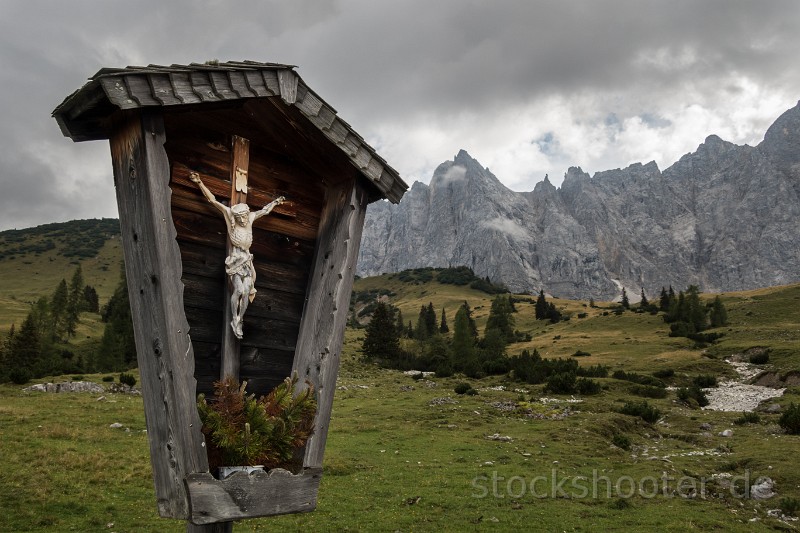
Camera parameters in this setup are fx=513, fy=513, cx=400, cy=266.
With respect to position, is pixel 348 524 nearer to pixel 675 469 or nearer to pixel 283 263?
pixel 283 263

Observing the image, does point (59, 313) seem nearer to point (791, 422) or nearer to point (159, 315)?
point (791, 422)

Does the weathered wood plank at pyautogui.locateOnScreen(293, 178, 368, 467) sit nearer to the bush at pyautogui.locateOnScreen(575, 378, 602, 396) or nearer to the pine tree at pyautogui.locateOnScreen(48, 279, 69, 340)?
the bush at pyautogui.locateOnScreen(575, 378, 602, 396)

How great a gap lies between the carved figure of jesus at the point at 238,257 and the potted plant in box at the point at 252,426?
0.79m

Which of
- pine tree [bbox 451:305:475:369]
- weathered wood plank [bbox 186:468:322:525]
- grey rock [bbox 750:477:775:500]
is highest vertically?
weathered wood plank [bbox 186:468:322:525]

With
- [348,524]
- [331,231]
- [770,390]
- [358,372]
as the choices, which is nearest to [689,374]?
[770,390]

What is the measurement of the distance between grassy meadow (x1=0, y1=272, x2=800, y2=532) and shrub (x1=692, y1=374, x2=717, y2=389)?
21.3 ft

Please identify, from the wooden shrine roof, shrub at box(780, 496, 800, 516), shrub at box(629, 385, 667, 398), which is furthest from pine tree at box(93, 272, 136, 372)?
the wooden shrine roof

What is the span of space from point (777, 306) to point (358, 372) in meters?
68.0

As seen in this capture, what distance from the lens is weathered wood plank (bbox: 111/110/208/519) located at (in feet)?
15.3

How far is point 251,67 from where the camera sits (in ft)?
18.1

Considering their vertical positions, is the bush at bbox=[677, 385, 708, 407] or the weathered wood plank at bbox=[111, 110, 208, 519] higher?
the weathered wood plank at bbox=[111, 110, 208, 519]

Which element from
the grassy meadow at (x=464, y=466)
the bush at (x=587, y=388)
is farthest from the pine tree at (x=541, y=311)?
the grassy meadow at (x=464, y=466)

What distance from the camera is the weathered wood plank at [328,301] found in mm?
→ 5809

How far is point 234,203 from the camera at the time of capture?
579cm
